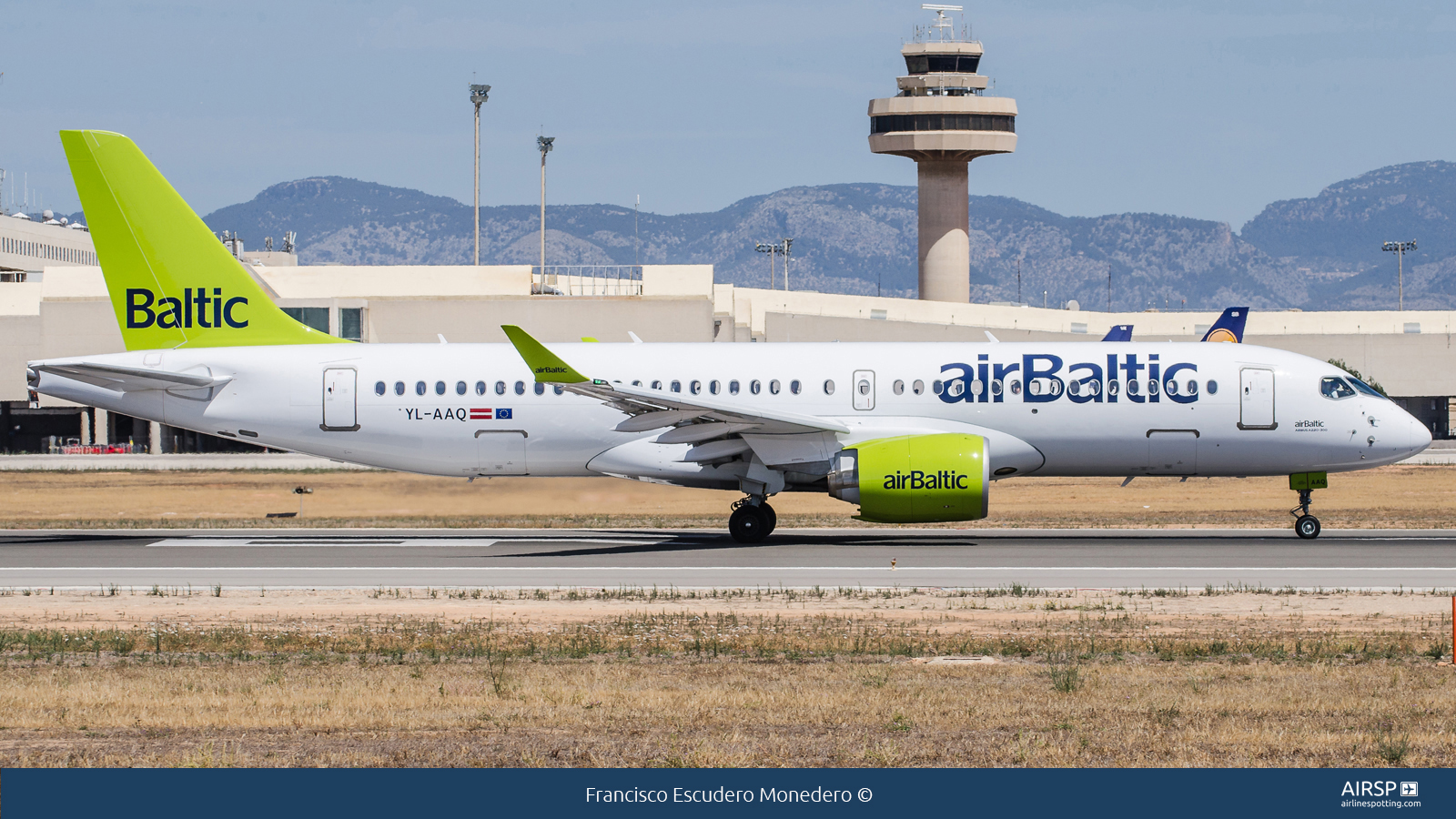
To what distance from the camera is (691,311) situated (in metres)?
74.6

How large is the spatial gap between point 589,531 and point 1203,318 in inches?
3773

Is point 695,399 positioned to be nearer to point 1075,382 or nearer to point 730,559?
point 730,559

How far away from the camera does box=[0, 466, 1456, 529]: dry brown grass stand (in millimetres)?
32084

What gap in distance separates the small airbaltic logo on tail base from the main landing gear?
11.4 meters

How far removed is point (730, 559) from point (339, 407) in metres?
9.40

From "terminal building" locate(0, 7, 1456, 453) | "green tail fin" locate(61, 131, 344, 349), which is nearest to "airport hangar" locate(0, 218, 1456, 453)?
"terminal building" locate(0, 7, 1456, 453)

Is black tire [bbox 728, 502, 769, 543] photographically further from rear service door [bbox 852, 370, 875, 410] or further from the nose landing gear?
the nose landing gear

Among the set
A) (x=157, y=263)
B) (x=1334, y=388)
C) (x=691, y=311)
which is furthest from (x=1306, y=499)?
(x=691, y=311)

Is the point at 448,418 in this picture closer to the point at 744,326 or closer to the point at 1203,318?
the point at 744,326

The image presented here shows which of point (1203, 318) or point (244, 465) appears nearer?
point (244, 465)

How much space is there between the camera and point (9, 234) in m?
157

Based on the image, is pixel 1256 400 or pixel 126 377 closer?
pixel 1256 400

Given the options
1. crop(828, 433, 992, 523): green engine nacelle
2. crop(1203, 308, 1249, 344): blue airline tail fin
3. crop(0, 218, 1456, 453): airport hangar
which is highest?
crop(0, 218, 1456, 453): airport hangar
